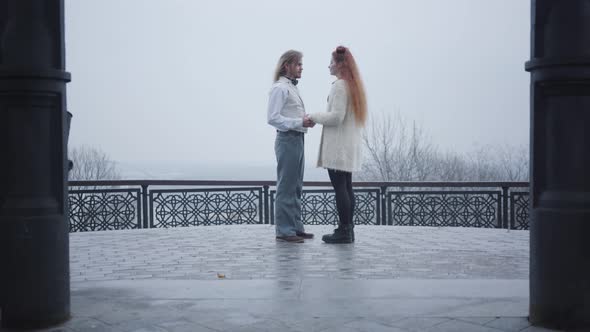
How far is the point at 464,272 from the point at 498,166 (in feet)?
99.7

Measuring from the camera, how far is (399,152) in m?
39.3

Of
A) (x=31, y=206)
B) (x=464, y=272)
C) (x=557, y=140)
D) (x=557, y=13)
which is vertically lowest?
(x=464, y=272)

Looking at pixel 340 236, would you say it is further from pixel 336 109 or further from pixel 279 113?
pixel 279 113

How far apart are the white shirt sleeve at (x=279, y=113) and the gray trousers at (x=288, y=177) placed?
0.19m

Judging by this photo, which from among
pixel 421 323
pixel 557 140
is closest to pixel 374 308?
pixel 421 323

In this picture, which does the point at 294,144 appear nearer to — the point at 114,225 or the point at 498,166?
the point at 114,225

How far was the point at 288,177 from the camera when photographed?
285 inches

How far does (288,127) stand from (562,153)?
409 cm

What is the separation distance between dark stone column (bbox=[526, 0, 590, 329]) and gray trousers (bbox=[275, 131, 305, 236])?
4095 millimetres

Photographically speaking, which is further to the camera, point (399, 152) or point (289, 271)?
point (399, 152)

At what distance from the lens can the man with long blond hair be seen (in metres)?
7.07

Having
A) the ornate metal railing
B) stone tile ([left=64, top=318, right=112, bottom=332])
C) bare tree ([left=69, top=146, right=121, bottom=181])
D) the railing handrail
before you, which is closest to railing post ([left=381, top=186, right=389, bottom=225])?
the ornate metal railing

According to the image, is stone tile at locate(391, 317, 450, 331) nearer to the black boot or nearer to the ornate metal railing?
the black boot

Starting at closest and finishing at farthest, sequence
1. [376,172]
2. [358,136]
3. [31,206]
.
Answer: [31,206] → [358,136] → [376,172]
